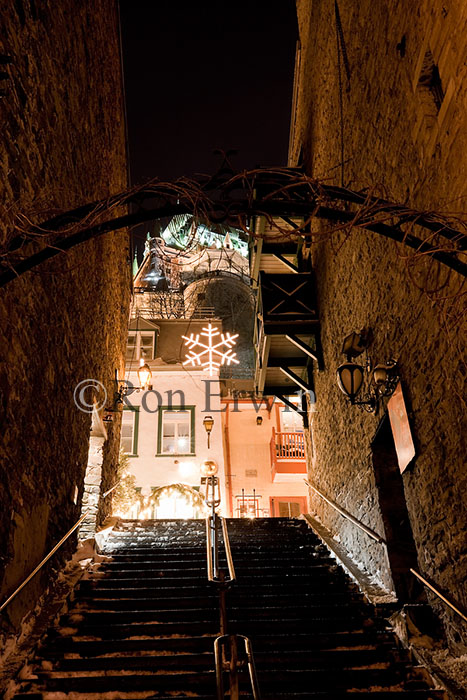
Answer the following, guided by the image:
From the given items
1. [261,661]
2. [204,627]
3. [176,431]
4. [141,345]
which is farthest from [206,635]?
[141,345]

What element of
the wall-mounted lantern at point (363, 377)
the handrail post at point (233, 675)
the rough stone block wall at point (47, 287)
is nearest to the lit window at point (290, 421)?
the rough stone block wall at point (47, 287)

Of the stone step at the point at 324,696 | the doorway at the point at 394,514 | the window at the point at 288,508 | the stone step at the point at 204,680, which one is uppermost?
the window at the point at 288,508

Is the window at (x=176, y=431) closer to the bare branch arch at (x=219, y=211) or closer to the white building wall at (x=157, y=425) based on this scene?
the white building wall at (x=157, y=425)

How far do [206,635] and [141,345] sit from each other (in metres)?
15.8

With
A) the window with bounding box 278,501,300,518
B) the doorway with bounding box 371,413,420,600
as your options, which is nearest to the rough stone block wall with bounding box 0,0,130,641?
the doorway with bounding box 371,413,420,600

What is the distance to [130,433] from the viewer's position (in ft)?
55.5

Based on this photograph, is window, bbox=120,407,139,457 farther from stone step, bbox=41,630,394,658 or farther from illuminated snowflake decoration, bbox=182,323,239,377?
stone step, bbox=41,630,394,658

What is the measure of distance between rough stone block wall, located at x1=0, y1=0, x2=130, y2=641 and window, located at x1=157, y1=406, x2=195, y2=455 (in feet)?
26.9

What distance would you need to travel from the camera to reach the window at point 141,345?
19516 mm

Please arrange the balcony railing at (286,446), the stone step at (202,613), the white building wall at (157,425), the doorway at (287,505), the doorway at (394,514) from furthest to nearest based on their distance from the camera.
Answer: the doorway at (287,505)
the balcony railing at (286,446)
the white building wall at (157,425)
the doorway at (394,514)
the stone step at (202,613)

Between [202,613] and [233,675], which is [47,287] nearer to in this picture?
[202,613]

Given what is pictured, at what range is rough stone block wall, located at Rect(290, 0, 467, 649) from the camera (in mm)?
3912

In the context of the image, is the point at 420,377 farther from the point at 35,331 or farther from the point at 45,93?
the point at 45,93

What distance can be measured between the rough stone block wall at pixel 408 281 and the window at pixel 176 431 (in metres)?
8.32
